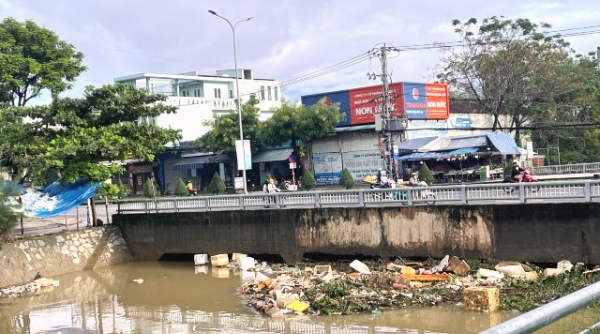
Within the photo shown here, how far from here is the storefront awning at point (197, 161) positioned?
146 feet

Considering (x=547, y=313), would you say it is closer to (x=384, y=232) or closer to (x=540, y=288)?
(x=540, y=288)

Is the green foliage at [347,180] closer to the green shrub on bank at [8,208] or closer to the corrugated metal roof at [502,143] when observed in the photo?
the corrugated metal roof at [502,143]

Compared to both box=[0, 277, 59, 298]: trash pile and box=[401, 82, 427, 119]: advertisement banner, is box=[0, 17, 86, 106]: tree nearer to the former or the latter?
box=[0, 277, 59, 298]: trash pile

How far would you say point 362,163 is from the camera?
3825 centimetres

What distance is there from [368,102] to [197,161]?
15538mm

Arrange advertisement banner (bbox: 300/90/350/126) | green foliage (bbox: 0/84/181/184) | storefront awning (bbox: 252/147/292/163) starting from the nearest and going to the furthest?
green foliage (bbox: 0/84/181/184) → advertisement banner (bbox: 300/90/350/126) → storefront awning (bbox: 252/147/292/163)

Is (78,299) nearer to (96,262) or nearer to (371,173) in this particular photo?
(96,262)

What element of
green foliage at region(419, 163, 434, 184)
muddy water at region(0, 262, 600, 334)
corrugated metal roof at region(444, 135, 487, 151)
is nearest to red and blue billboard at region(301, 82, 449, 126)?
corrugated metal roof at region(444, 135, 487, 151)

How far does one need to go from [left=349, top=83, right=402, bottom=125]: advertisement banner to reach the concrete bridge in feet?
64.6

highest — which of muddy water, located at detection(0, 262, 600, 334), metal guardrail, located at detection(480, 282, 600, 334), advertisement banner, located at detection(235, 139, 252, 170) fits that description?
advertisement banner, located at detection(235, 139, 252, 170)

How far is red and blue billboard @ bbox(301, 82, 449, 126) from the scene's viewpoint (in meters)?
36.8

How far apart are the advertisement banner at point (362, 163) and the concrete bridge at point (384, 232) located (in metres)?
19.4

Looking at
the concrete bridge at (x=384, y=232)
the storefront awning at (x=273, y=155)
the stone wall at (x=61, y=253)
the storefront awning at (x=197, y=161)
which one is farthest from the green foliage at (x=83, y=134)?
the storefront awning at (x=197, y=161)

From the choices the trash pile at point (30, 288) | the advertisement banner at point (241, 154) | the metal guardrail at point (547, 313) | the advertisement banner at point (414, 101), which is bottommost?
the trash pile at point (30, 288)
